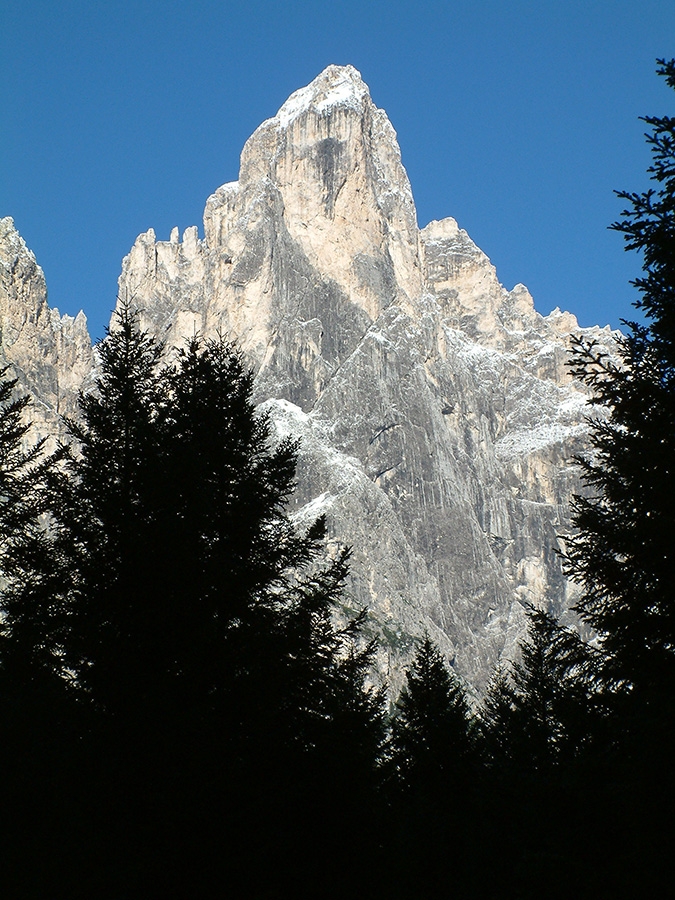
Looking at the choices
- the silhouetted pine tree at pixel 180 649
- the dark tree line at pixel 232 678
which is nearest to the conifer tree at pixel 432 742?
the dark tree line at pixel 232 678

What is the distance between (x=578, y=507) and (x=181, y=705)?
765 centimetres

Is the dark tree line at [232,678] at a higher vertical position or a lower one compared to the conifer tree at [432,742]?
lower

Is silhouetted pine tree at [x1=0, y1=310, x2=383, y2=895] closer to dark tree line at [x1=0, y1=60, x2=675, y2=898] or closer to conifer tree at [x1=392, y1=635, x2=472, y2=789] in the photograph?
dark tree line at [x1=0, y1=60, x2=675, y2=898]

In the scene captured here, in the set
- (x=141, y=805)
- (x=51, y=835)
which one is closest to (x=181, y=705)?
(x=141, y=805)

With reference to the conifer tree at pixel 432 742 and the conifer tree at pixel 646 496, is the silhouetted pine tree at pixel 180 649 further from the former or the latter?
the conifer tree at pixel 432 742

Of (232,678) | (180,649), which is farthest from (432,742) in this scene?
(180,649)

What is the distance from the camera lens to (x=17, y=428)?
62.5 feet

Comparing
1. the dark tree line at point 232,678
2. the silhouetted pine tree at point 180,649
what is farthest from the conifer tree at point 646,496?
the silhouetted pine tree at point 180,649

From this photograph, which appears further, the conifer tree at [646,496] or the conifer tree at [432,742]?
the conifer tree at [432,742]

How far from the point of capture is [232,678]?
430 inches

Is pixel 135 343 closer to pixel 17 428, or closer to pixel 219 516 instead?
pixel 219 516

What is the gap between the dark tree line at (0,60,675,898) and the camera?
9.11m

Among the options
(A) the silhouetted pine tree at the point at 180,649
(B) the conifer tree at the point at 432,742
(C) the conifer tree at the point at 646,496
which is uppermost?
(B) the conifer tree at the point at 432,742

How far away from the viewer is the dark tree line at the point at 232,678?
911 centimetres
